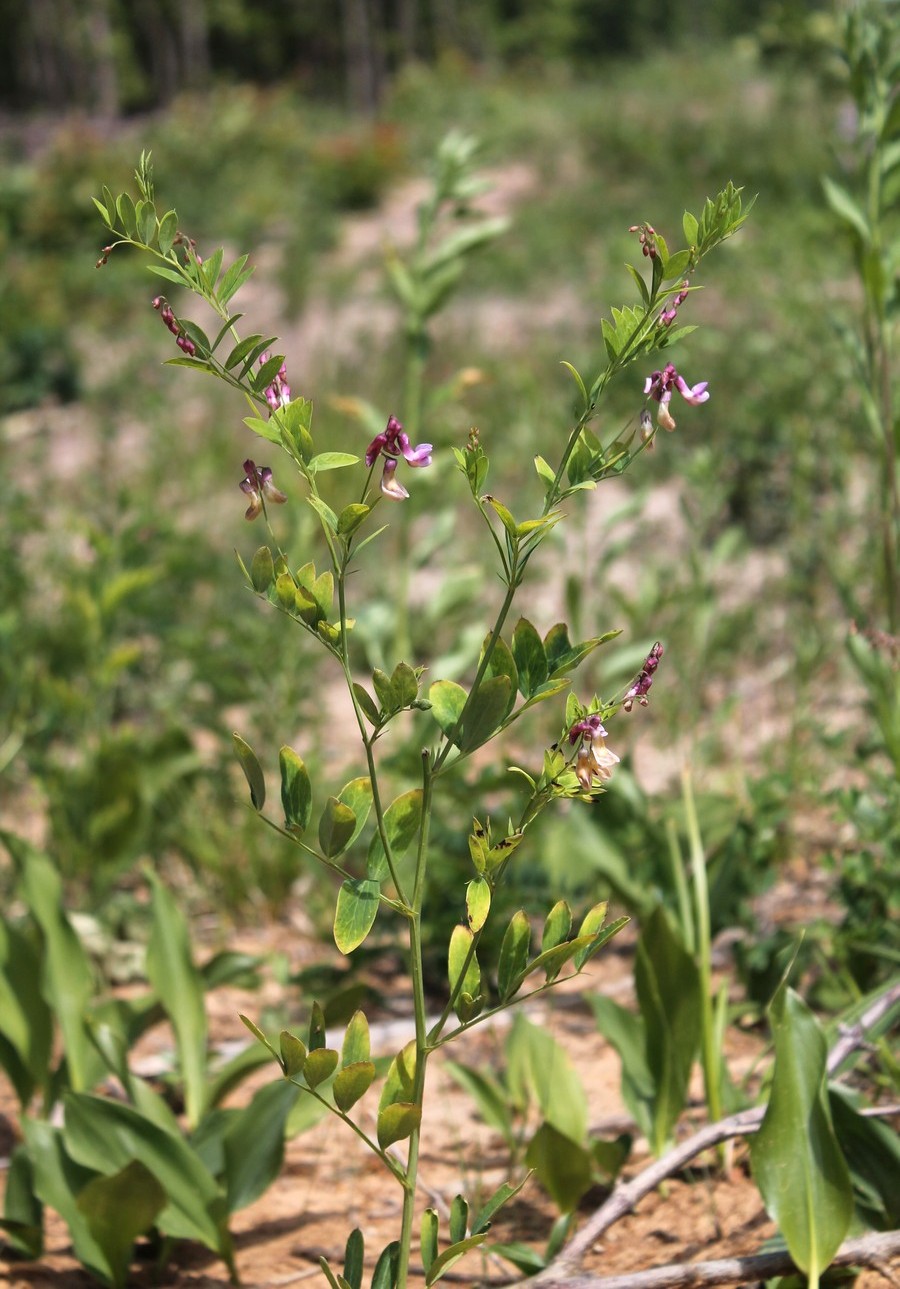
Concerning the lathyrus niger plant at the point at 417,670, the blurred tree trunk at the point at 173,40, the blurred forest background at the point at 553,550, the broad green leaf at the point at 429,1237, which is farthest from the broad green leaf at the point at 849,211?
the blurred tree trunk at the point at 173,40

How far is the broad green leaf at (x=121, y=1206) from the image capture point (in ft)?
4.72

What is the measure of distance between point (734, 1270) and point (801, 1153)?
136mm

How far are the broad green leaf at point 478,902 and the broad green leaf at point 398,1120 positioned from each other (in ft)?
0.50

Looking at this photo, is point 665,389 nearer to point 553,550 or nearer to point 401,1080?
point 401,1080

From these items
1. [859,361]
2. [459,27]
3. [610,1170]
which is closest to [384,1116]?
[610,1170]

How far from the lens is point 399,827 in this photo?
3.78ft

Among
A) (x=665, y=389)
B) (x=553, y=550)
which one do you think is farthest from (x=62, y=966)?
(x=553, y=550)

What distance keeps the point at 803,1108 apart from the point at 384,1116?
1.67 feet

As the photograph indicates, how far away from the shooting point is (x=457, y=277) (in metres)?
2.59

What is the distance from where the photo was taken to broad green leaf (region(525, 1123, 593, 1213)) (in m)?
1.52

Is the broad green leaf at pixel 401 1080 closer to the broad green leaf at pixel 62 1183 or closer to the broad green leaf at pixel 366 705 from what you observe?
the broad green leaf at pixel 366 705

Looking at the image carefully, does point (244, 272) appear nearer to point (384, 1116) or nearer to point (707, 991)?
point (384, 1116)

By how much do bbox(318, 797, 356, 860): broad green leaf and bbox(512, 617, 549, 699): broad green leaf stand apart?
0.58ft

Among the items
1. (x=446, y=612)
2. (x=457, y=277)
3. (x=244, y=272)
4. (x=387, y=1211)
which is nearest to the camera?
(x=244, y=272)
